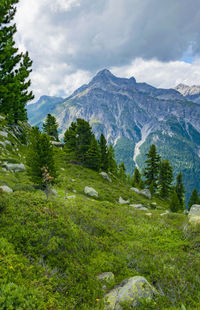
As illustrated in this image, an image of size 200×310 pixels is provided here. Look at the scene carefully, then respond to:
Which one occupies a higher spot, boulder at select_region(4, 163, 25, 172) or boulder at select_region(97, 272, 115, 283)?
boulder at select_region(4, 163, 25, 172)

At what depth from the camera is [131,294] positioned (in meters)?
5.45

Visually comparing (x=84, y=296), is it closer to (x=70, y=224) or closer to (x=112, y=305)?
(x=112, y=305)

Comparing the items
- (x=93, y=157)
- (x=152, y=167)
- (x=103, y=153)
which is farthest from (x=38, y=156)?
(x=152, y=167)

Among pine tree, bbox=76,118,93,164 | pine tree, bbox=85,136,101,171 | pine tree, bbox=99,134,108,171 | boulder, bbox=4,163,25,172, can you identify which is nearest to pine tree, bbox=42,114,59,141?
pine tree, bbox=76,118,93,164

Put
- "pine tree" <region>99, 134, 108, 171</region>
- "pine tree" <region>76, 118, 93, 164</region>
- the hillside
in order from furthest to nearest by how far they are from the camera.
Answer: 1. "pine tree" <region>99, 134, 108, 171</region>
2. "pine tree" <region>76, 118, 93, 164</region>
3. the hillside

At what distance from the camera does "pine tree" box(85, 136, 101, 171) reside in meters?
45.1

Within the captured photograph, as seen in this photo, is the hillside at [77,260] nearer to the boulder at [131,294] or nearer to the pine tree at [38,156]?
the boulder at [131,294]

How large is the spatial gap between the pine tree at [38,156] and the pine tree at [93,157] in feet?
81.4

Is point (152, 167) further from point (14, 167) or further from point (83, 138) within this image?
point (14, 167)

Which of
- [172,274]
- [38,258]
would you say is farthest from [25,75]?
[172,274]

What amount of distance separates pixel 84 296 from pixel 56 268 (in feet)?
4.63

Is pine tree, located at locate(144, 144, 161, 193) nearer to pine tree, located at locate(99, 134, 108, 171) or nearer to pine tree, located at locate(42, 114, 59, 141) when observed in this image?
pine tree, located at locate(99, 134, 108, 171)

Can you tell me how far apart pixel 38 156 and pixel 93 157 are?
27.0 meters

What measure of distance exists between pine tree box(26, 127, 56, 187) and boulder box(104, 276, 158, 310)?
625 inches
